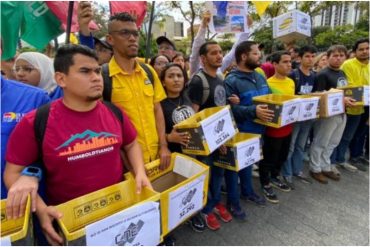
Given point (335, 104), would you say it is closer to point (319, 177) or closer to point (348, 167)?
point (319, 177)

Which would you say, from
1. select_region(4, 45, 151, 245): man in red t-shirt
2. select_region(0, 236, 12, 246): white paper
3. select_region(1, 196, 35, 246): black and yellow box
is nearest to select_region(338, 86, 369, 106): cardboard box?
select_region(4, 45, 151, 245): man in red t-shirt

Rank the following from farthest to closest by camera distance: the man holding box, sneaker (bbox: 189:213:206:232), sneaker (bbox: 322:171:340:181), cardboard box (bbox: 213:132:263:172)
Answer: sneaker (bbox: 322:171:340:181) → the man holding box → sneaker (bbox: 189:213:206:232) → cardboard box (bbox: 213:132:263:172)

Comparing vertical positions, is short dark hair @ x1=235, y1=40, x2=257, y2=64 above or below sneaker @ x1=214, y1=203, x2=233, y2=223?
above

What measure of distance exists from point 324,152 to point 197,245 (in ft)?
8.18

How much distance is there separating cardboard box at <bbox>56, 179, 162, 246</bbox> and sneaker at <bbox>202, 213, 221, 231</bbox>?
58.2 inches

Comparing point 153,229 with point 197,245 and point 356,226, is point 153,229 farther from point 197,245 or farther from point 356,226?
point 356,226

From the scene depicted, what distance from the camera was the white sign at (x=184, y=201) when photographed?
1720mm

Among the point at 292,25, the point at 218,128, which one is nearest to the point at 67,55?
the point at 218,128

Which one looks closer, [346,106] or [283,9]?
[346,106]

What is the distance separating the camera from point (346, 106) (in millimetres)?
4000

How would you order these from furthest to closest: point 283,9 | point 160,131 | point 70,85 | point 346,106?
point 283,9
point 346,106
point 160,131
point 70,85

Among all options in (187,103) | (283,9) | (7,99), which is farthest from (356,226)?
(283,9)

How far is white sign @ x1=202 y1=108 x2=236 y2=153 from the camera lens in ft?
7.54

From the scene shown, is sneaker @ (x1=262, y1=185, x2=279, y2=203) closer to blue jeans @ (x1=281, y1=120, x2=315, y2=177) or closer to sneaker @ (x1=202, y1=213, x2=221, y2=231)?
blue jeans @ (x1=281, y1=120, x2=315, y2=177)
